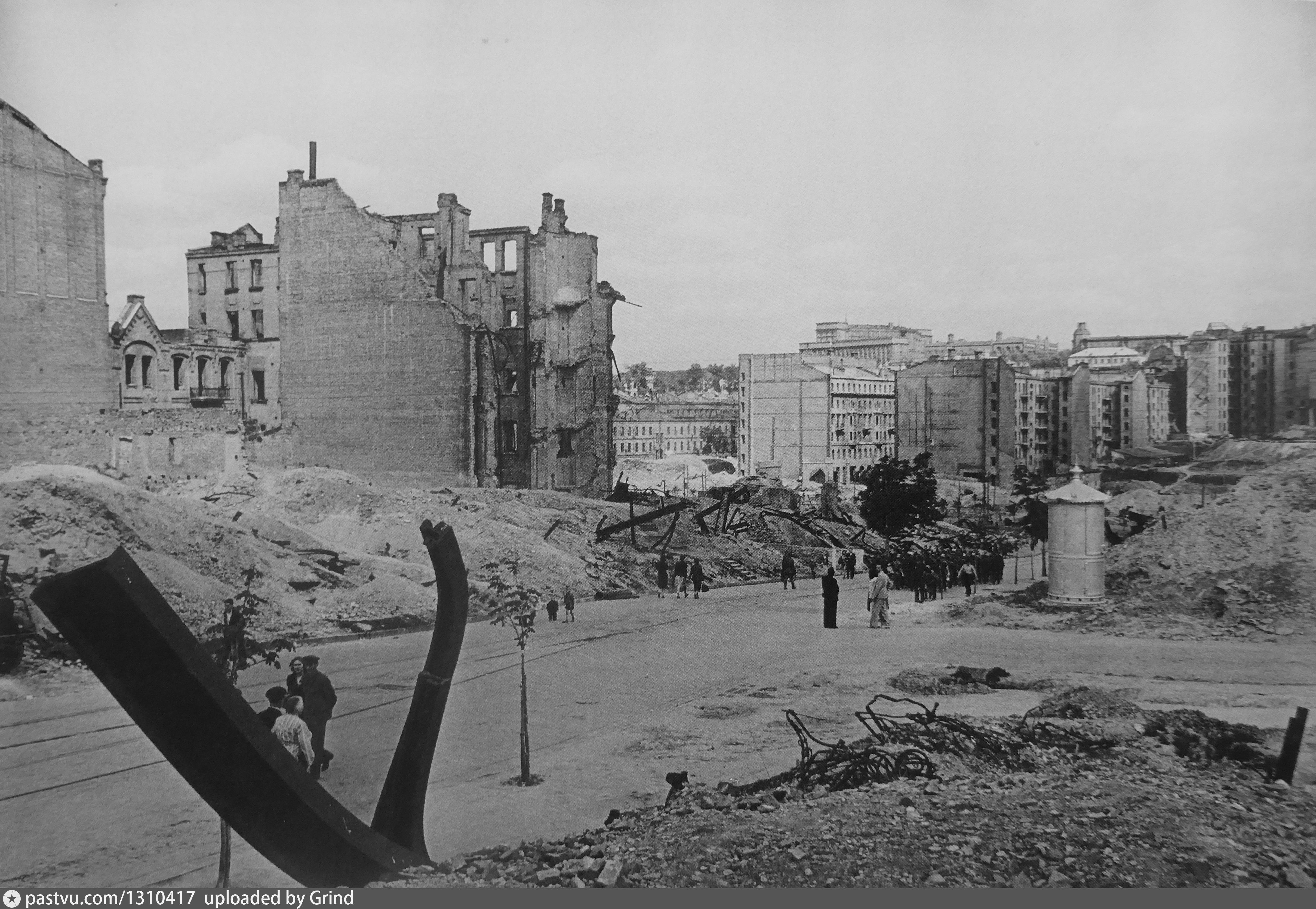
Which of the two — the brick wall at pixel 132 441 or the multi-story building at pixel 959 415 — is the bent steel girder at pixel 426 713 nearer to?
the brick wall at pixel 132 441

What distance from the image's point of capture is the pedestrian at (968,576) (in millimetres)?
5418

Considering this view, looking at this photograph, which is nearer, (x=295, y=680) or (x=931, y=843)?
(x=931, y=843)

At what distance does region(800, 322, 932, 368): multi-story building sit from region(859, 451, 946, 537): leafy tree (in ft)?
1.72

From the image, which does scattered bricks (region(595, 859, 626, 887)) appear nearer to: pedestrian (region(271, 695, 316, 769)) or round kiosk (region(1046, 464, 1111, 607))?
pedestrian (region(271, 695, 316, 769))

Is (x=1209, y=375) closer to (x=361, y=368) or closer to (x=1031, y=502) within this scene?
(x=1031, y=502)

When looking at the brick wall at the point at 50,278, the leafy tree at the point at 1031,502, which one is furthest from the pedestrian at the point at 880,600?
the brick wall at the point at 50,278

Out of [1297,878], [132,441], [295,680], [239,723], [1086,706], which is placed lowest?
[1297,878]

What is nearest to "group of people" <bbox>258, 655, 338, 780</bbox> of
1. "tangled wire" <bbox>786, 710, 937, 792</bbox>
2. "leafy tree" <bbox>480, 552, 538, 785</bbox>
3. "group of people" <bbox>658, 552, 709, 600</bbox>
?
"leafy tree" <bbox>480, 552, 538, 785</bbox>

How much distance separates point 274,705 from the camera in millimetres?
4121

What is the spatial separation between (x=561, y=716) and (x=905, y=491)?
2.25 meters

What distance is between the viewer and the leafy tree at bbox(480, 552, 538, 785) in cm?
423

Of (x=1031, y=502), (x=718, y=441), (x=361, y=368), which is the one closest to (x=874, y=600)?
(x=1031, y=502)

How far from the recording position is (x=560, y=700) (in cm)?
451

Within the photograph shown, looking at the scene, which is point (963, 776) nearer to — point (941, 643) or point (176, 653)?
point (941, 643)
